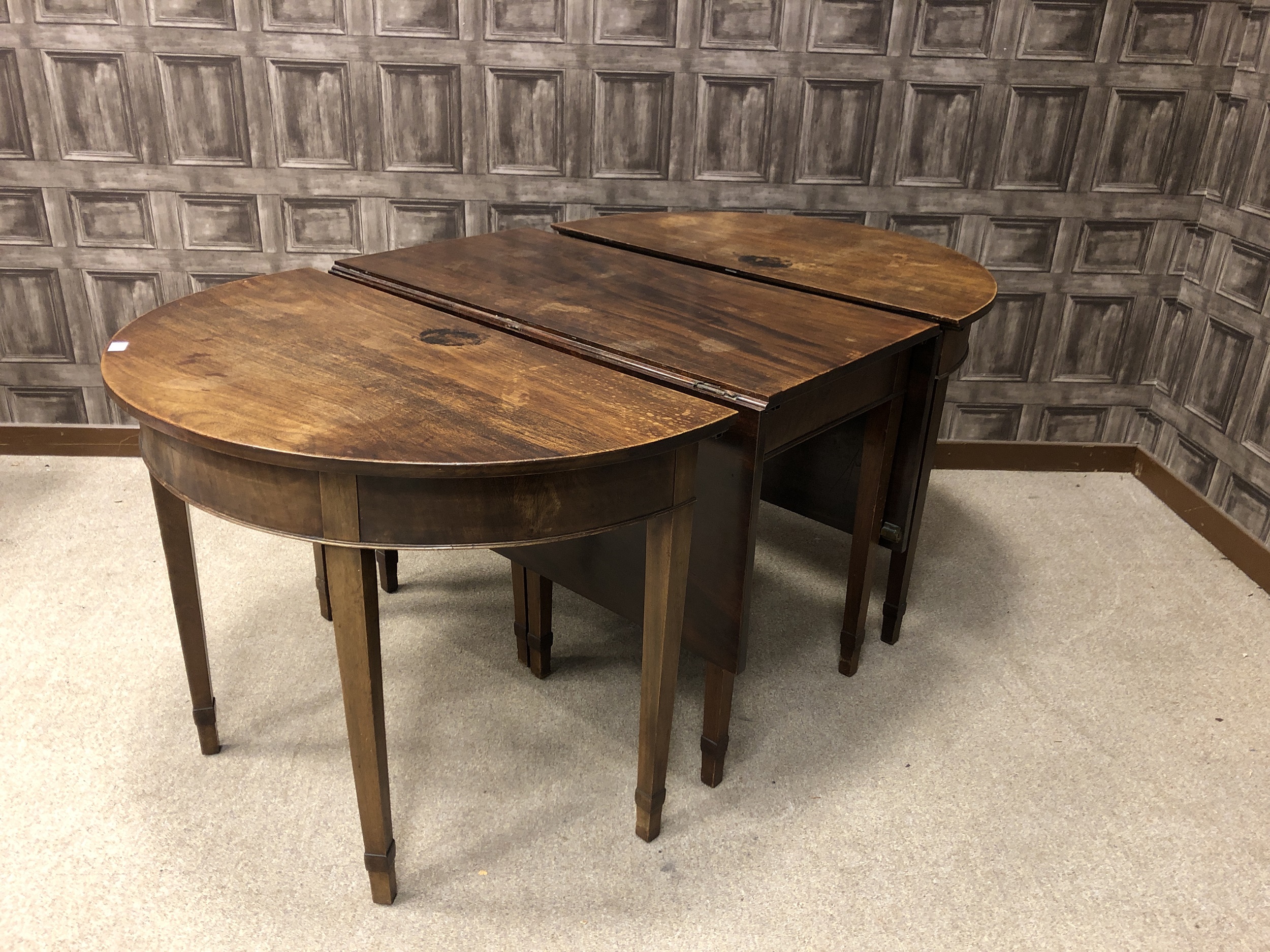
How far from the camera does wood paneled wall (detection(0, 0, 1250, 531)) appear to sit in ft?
8.50

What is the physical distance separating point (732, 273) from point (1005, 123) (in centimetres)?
120

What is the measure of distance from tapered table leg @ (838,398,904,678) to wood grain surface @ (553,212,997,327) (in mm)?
214

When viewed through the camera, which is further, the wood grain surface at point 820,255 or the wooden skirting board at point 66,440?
the wooden skirting board at point 66,440

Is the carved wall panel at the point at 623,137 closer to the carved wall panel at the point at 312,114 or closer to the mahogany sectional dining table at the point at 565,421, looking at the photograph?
the carved wall panel at the point at 312,114

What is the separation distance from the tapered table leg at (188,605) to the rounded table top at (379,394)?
0.84 feet

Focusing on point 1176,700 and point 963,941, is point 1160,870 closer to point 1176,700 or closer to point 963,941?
point 963,941

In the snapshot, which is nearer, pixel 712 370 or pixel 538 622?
pixel 712 370

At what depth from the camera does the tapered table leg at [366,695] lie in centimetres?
133

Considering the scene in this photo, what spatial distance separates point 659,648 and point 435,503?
46 cm

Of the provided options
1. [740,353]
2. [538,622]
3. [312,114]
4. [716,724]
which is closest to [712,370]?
[740,353]

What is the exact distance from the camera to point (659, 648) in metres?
1.52

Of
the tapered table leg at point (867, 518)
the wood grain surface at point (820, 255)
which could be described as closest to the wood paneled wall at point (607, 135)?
the wood grain surface at point (820, 255)

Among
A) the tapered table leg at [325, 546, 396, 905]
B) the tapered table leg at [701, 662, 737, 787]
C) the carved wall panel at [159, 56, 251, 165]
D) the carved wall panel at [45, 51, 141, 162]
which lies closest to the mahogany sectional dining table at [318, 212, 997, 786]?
the tapered table leg at [701, 662, 737, 787]

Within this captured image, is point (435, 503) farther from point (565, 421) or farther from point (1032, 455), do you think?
point (1032, 455)
